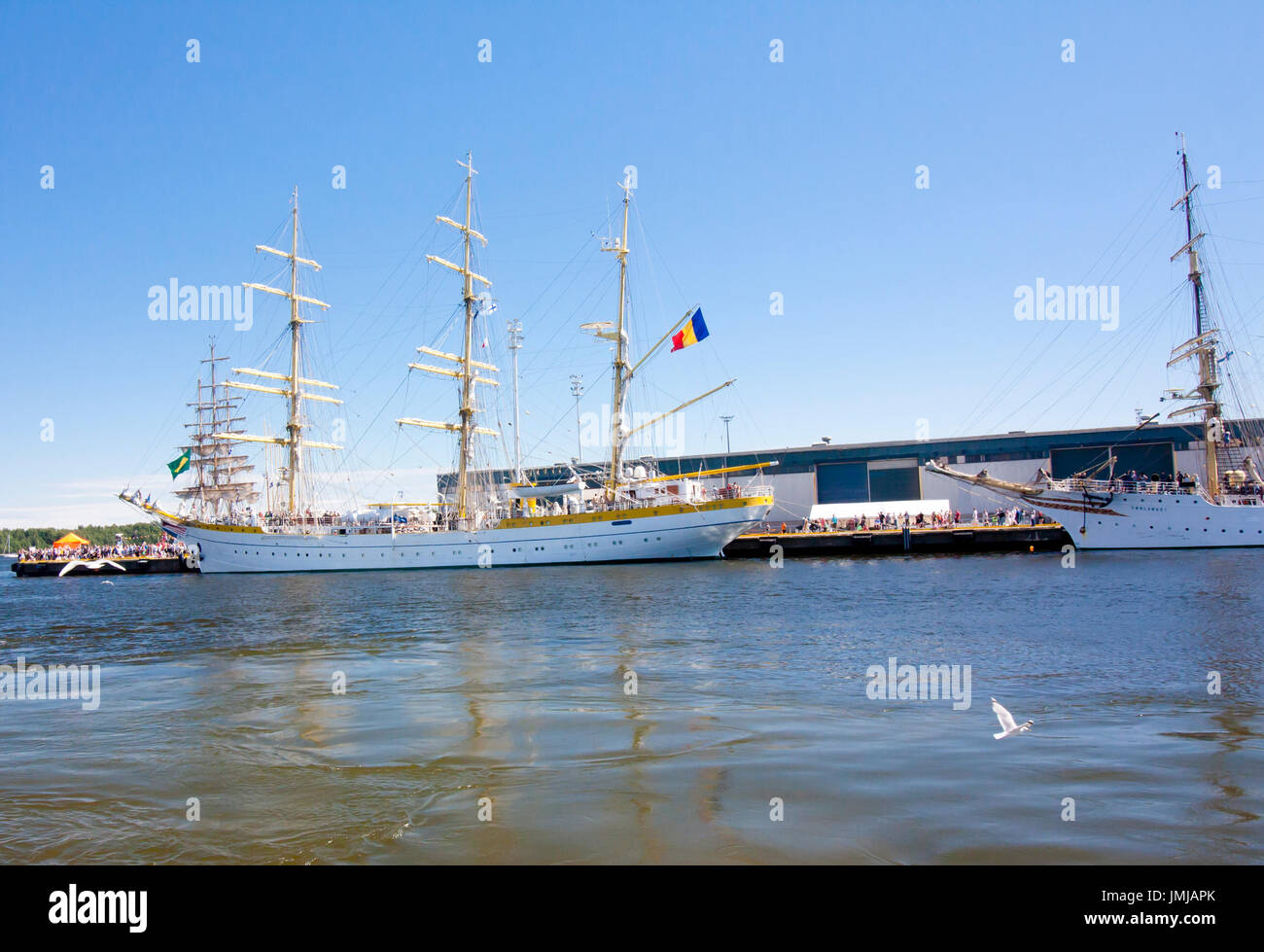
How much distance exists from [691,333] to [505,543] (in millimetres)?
24170

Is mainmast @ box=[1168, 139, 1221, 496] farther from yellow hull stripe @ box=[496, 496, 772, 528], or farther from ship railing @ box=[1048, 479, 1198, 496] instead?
yellow hull stripe @ box=[496, 496, 772, 528]

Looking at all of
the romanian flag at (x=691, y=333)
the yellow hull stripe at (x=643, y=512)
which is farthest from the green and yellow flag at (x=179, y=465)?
the romanian flag at (x=691, y=333)

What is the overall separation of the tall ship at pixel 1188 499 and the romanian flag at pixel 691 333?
2606 centimetres

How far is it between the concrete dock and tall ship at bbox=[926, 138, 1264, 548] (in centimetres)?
244

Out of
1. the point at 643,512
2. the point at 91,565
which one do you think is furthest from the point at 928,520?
the point at 91,565

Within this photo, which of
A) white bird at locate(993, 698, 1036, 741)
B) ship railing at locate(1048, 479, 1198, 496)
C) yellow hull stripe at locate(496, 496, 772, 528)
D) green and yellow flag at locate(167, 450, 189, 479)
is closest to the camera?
white bird at locate(993, 698, 1036, 741)

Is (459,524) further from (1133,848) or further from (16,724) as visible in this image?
(1133,848)

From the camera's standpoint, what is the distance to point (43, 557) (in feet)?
303

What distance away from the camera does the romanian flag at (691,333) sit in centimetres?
5247

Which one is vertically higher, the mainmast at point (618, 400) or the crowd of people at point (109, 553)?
the mainmast at point (618, 400)

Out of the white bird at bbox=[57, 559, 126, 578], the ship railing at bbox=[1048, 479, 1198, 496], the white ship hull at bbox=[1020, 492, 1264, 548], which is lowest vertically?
the white bird at bbox=[57, 559, 126, 578]

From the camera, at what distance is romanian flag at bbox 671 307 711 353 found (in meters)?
52.5

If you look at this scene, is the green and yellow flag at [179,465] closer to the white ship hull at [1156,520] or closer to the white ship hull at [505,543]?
the white ship hull at [505,543]

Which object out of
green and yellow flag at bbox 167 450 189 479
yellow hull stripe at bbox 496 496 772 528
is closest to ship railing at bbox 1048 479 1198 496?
yellow hull stripe at bbox 496 496 772 528
